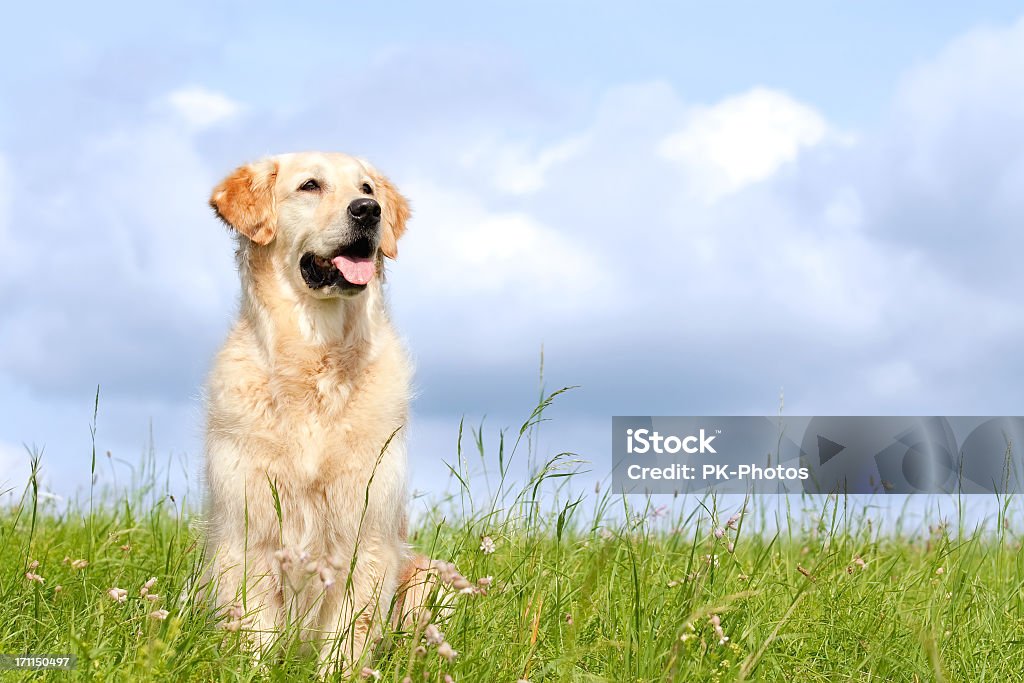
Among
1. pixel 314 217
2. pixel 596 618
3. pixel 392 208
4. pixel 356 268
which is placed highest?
pixel 392 208

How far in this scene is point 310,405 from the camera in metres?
4.39

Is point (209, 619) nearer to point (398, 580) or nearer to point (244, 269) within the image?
point (398, 580)

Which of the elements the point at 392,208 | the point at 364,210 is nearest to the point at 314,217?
the point at 364,210

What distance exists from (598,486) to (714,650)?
141 centimetres

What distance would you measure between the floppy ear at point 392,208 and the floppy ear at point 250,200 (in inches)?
21.6

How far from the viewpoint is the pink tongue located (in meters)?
4.54

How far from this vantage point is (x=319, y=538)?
423 cm

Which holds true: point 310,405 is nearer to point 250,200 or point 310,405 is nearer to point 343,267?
point 343,267

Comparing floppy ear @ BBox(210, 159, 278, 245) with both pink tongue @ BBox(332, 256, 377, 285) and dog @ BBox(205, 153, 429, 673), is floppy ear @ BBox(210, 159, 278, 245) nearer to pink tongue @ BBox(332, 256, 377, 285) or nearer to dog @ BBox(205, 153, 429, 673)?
dog @ BBox(205, 153, 429, 673)

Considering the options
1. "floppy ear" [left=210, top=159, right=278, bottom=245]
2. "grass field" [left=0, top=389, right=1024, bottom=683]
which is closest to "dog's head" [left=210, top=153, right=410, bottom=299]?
"floppy ear" [left=210, top=159, right=278, bottom=245]

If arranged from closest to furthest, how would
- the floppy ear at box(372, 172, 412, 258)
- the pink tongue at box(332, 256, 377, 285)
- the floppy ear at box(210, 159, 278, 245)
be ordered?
the pink tongue at box(332, 256, 377, 285) < the floppy ear at box(210, 159, 278, 245) < the floppy ear at box(372, 172, 412, 258)

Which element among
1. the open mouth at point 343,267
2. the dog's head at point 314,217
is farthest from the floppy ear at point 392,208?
the open mouth at point 343,267

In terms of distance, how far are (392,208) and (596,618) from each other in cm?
232

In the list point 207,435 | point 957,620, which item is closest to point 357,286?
point 207,435
